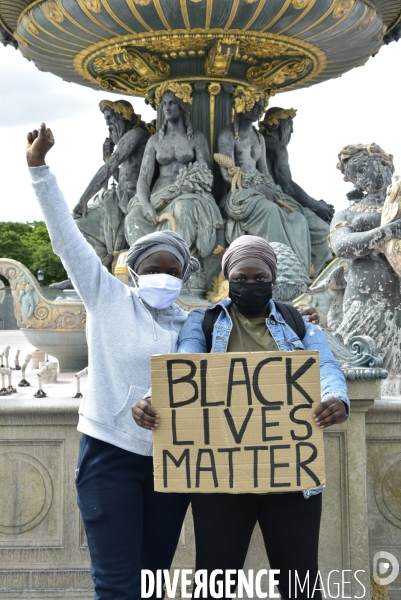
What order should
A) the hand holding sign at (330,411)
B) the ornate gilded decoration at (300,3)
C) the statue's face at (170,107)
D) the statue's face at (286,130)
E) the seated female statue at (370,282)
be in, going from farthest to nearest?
1. the statue's face at (286,130)
2. the statue's face at (170,107)
3. the ornate gilded decoration at (300,3)
4. the seated female statue at (370,282)
5. the hand holding sign at (330,411)

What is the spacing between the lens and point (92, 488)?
275 cm

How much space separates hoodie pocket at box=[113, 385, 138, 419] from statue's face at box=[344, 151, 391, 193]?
9.87 ft

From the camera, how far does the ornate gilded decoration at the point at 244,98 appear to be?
972 cm

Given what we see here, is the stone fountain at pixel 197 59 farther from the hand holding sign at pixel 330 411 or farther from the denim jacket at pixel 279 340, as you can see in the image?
the hand holding sign at pixel 330 411

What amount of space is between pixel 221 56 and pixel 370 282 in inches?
187

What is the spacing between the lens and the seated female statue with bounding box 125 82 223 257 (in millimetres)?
9305

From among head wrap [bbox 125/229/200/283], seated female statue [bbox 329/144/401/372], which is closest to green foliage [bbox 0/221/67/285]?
seated female statue [bbox 329/144/401/372]

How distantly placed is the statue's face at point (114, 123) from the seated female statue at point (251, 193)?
131cm

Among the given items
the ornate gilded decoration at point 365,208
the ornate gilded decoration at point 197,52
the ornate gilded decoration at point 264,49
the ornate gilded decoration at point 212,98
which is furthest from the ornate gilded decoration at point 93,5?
the ornate gilded decoration at point 365,208

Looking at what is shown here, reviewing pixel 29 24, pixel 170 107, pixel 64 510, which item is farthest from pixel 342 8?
pixel 64 510

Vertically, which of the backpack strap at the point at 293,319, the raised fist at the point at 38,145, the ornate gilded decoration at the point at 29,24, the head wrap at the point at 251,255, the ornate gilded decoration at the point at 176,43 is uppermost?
the ornate gilded decoration at the point at 29,24

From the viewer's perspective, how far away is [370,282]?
5043mm

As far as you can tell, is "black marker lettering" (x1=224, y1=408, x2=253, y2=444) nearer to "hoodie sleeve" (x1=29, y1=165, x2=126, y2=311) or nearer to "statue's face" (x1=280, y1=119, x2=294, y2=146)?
"hoodie sleeve" (x1=29, y1=165, x2=126, y2=311)

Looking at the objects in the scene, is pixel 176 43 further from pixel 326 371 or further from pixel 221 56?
pixel 326 371
